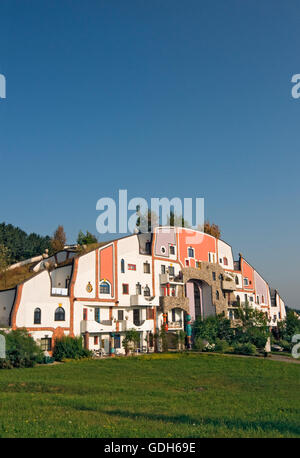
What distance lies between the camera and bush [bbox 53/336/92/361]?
3616cm

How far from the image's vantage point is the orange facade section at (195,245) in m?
53.4

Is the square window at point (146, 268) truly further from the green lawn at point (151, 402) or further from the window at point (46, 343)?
the green lawn at point (151, 402)

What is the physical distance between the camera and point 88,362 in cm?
3341

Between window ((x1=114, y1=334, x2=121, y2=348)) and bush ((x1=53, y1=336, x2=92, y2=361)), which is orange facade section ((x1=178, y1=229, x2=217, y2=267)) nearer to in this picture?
window ((x1=114, y1=334, x2=121, y2=348))

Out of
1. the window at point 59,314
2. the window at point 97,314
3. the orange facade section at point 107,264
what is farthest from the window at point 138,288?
the window at point 59,314

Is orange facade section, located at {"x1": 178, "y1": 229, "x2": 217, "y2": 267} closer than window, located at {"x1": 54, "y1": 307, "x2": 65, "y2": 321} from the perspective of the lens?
No

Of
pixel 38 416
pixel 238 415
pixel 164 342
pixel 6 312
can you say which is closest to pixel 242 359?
pixel 164 342

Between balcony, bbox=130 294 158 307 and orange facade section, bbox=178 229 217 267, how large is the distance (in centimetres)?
850

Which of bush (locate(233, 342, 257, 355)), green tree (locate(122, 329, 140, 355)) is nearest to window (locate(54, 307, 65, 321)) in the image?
green tree (locate(122, 329, 140, 355))

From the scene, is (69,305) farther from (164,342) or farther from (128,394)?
(128,394)

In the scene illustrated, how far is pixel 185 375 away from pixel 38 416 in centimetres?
1664

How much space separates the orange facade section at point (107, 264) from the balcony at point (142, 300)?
2835 millimetres

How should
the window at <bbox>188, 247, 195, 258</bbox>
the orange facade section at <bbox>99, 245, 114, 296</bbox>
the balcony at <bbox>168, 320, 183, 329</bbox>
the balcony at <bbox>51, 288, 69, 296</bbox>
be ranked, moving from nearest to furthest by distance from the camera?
the balcony at <bbox>51, 288, 69, 296</bbox>, the orange facade section at <bbox>99, 245, 114, 296</bbox>, the balcony at <bbox>168, 320, 183, 329</bbox>, the window at <bbox>188, 247, 195, 258</bbox>

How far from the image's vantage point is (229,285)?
5778 centimetres
